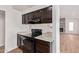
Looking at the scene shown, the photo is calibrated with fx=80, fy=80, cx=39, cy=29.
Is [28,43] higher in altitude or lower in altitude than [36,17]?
lower

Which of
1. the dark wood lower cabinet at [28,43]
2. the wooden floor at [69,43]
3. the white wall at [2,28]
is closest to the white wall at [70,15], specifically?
the wooden floor at [69,43]

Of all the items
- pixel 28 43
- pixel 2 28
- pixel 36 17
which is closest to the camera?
pixel 2 28

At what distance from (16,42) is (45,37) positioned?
547 mm

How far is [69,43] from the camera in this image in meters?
1.06

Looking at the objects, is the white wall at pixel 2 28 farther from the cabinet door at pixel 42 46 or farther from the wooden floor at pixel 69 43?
the wooden floor at pixel 69 43

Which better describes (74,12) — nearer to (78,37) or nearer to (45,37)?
(78,37)

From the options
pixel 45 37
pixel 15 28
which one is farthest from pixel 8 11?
pixel 45 37

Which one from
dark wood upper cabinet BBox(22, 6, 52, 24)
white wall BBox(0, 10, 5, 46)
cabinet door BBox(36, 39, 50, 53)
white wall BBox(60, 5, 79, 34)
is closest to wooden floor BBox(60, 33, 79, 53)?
white wall BBox(60, 5, 79, 34)

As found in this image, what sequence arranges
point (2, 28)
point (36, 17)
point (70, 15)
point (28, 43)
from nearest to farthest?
point (70, 15) → point (2, 28) → point (36, 17) → point (28, 43)

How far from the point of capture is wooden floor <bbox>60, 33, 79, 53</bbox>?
101cm

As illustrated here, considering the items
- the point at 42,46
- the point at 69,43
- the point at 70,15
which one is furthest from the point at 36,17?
the point at 69,43

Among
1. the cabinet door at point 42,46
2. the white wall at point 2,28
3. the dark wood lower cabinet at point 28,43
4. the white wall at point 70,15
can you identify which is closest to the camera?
the white wall at point 70,15

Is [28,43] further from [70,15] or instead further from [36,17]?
[70,15]

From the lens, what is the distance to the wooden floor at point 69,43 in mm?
1009
